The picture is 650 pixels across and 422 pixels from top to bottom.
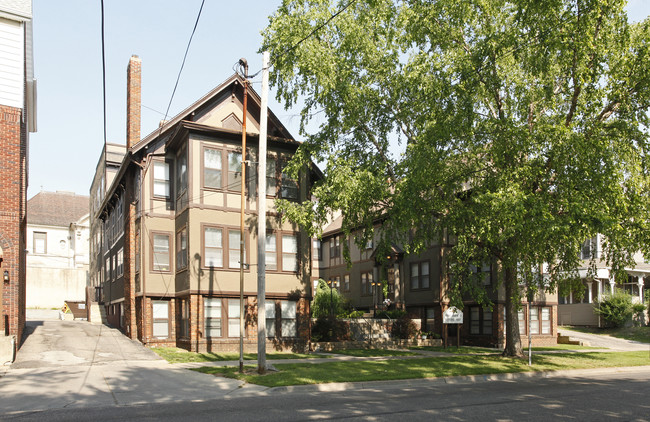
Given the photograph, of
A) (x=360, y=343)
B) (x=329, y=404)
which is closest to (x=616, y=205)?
(x=329, y=404)

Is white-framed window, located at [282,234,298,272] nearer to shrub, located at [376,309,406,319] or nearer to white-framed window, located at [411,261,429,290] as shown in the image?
shrub, located at [376,309,406,319]

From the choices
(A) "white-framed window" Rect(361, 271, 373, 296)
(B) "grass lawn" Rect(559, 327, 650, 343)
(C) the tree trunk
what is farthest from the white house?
(B) "grass lawn" Rect(559, 327, 650, 343)

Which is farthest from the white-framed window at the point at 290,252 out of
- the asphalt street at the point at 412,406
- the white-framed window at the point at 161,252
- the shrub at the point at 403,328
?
the asphalt street at the point at 412,406

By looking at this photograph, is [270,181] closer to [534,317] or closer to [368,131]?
[368,131]

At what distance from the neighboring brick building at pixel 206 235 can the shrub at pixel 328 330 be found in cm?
167

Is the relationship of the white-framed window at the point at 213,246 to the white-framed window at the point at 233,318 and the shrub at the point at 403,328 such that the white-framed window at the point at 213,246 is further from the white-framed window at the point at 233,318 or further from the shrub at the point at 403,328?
the shrub at the point at 403,328

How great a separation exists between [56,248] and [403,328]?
140 ft

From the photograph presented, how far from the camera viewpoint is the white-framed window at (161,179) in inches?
1017

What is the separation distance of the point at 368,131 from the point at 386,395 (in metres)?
12.4

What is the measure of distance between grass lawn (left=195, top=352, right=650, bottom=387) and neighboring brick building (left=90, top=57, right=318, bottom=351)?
5477 millimetres

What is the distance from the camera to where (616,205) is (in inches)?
682

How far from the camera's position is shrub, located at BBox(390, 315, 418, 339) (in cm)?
2964

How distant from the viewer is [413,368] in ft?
60.9

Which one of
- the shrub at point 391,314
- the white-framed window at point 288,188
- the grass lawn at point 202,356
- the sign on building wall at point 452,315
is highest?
the white-framed window at point 288,188
